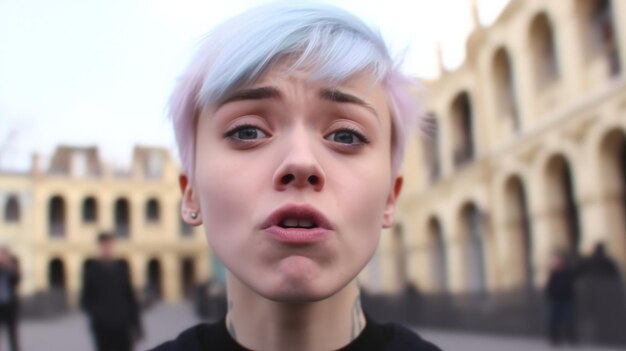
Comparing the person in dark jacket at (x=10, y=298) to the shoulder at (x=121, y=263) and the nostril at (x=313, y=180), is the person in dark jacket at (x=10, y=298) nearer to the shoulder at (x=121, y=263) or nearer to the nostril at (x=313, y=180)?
the shoulder at (x=121, y=263)

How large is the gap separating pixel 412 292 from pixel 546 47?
5.81m

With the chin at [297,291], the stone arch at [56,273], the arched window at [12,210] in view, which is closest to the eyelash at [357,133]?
the chin at [297,291]

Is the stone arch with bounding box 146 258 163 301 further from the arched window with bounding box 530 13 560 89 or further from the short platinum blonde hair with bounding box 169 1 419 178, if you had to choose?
the short platinum blonde hair with bounding box 169 1 419 178

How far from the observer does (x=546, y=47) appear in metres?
13.9

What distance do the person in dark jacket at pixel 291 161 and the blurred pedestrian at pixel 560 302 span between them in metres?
8.84

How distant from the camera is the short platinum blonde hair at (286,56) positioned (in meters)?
0.98

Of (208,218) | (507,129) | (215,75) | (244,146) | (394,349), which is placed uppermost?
(507,129)

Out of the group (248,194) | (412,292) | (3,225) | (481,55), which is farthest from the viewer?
(3,225)

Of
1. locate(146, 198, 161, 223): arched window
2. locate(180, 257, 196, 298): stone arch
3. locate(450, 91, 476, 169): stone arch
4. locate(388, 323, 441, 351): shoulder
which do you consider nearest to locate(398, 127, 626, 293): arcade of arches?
locate(450, 91, 476, 169): stone arch

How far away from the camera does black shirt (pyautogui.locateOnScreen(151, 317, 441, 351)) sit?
3.52 feet

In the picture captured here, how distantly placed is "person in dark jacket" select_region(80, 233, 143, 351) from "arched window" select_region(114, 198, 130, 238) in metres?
29.3

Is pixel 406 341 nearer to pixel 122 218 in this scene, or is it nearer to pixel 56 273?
pixel 122 218

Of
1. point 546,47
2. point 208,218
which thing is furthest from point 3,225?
point 208,218

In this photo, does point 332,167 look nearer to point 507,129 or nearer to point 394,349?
point 394,349
